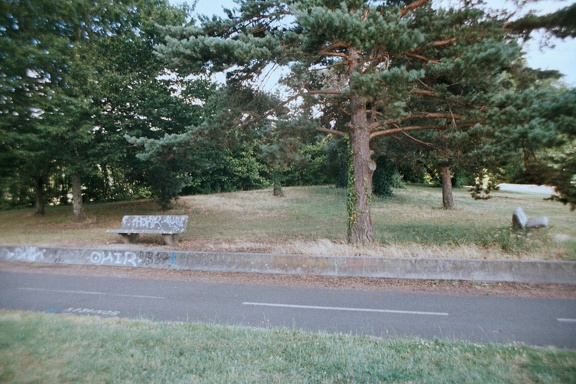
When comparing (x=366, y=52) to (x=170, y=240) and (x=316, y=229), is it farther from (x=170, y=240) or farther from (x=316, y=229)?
(x=170, y=240)

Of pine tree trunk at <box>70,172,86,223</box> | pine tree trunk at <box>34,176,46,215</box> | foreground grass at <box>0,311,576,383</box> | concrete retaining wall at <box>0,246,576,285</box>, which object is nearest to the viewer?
foreground grass at <box>0,311,576,383</box>

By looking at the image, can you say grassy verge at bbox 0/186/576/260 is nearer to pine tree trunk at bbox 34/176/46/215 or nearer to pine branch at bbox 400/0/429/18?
pine tree trunk at bbox 34/176/46/215

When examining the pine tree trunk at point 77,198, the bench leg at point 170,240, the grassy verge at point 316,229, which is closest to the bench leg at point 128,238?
the grassy verge at point 316,229

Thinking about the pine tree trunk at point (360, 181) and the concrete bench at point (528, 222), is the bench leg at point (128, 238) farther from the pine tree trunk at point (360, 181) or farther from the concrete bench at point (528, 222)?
the concrete bench at point (528, 222)

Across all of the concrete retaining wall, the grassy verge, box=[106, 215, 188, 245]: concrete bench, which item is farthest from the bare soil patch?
box=[106, 215, 188, 245]: concrete bench

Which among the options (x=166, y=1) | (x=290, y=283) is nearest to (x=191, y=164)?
(x=166, y=1)

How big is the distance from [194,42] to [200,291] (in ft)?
19.4

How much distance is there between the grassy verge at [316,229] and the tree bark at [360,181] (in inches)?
25.1

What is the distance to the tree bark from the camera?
11031mm

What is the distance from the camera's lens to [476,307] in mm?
6562

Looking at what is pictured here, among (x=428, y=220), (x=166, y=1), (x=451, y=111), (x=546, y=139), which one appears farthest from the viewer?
(x=166, y=1)

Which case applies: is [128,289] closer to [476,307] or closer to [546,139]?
[476,307]

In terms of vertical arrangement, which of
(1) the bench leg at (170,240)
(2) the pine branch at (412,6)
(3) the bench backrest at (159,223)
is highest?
(2) the pine branch at (412,6)

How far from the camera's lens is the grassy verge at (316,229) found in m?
9.92
